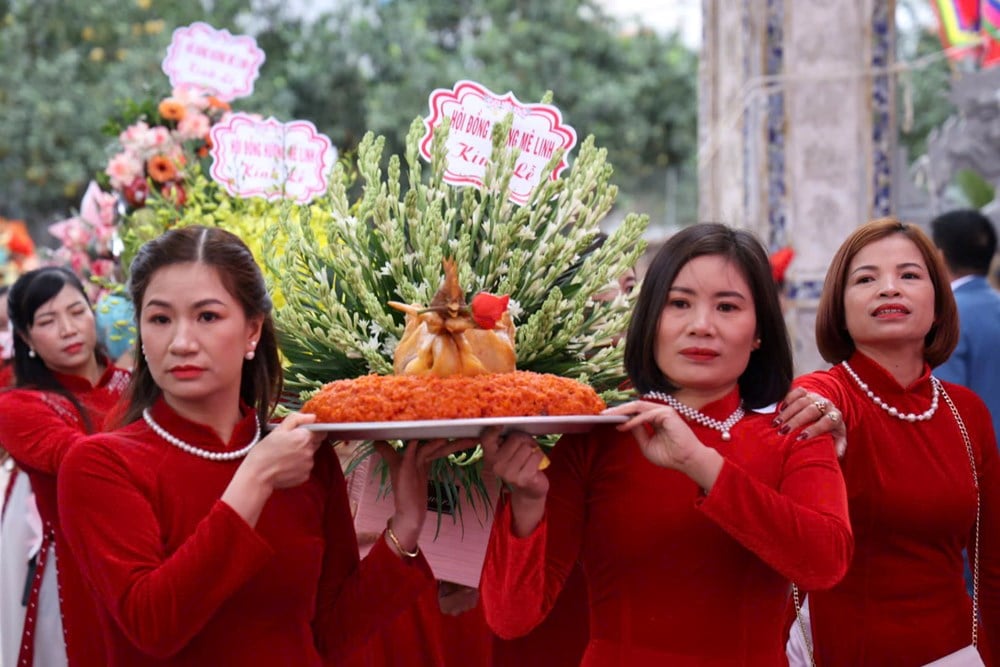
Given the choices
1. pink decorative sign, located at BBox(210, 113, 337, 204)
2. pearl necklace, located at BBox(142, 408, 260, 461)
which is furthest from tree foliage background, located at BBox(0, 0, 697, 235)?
pearl necklace, located at BBox(142, 408, 260, 461)

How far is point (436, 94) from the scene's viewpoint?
294 centimetres

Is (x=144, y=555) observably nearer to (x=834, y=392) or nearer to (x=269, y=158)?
(x=834, y=392)

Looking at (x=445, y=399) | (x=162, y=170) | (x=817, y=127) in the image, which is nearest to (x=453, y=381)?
(x=445, y=399)

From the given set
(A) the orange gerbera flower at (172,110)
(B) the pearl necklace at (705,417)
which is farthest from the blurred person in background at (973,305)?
(A) the orange gerbera flower at (172,110)

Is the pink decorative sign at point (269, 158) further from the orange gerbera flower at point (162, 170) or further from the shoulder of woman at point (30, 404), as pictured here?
the shoulder of woman at point (30, 404)

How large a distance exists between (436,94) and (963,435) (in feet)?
4.47

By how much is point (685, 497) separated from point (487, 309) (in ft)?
1.50

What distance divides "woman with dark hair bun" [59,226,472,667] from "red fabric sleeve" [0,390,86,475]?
1658mm

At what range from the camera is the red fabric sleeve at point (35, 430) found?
3762 millimetres

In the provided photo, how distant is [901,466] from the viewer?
2635mm

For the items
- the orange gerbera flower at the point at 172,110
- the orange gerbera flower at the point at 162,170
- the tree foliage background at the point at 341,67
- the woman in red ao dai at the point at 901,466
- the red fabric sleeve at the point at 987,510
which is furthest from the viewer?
the tree foliage background at the point at 341,67

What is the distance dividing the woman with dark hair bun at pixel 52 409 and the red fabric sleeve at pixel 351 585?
57.9 inches

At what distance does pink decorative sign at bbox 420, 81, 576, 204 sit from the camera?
2.82m

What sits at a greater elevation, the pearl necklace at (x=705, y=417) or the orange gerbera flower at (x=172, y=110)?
the orange gerbera flower at (x=172, y=110)
